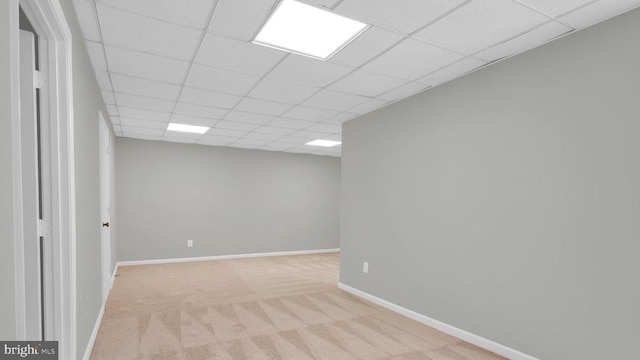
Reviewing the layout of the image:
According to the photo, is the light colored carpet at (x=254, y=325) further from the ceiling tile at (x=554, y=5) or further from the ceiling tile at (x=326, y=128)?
the ceiling tile at (x=554, y=5)

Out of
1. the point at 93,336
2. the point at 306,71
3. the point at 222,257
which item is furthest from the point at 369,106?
the point at 222,257

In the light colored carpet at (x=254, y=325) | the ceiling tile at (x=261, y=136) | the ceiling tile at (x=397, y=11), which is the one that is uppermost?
the ceiling tile at (x=397, y=11)

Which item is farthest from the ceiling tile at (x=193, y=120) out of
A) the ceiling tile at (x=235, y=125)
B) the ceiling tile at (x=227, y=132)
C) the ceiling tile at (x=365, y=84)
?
the ceiling tile at (x=365, y=84)

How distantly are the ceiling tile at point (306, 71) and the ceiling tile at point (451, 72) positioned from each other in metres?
0.83

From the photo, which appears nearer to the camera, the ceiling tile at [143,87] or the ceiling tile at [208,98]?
the ceiling tile at [143,87]

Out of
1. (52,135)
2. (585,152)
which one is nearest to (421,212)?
(585,152)

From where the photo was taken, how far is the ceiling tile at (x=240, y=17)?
1944mm

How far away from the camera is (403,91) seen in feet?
11.3

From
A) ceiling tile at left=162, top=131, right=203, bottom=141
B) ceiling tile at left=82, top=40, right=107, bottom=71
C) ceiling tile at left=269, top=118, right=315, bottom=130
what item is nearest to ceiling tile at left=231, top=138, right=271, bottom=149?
A: ceiling tile at left=162, top=131, right=203, bottom=141

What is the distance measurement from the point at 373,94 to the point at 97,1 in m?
2.58

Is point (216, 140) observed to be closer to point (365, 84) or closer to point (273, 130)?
point (273, 130)

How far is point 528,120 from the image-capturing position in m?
2.52

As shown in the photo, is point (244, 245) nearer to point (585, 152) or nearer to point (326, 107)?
point (326, 107)

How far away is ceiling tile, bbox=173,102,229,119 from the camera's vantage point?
159 inches
